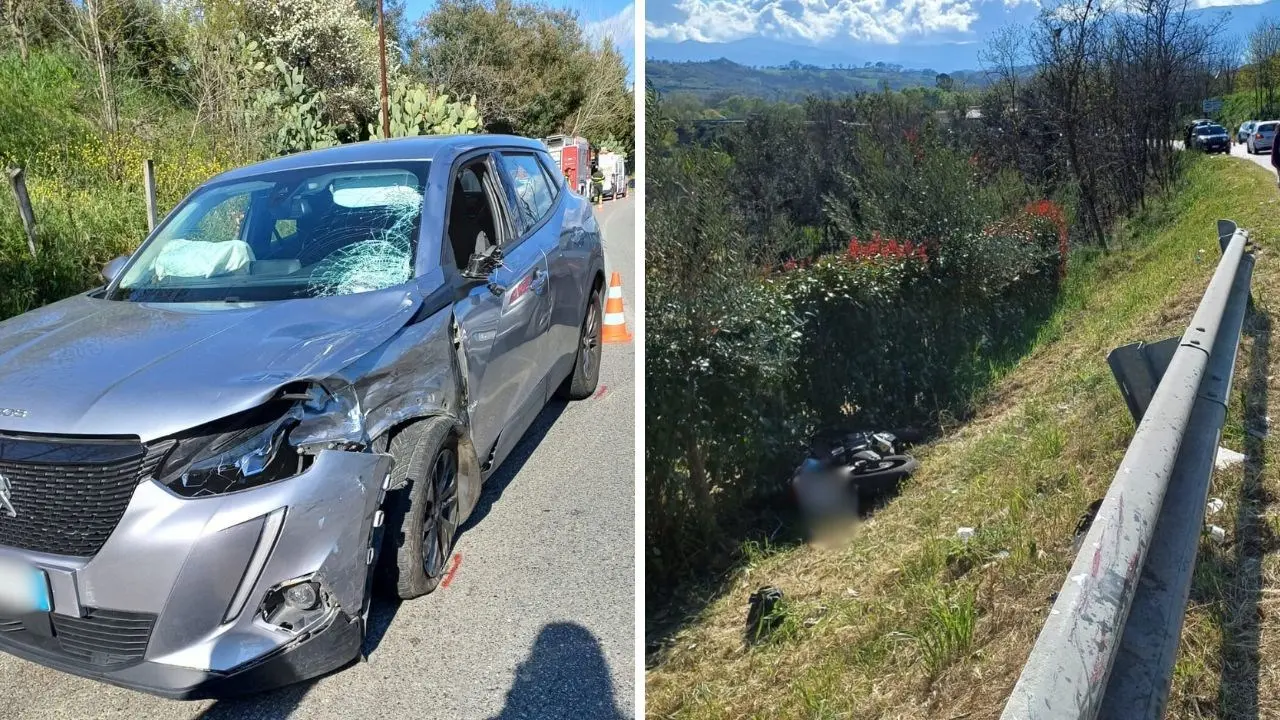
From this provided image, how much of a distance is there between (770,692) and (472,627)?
215 centimetres

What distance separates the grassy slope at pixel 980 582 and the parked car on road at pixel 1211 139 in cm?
116

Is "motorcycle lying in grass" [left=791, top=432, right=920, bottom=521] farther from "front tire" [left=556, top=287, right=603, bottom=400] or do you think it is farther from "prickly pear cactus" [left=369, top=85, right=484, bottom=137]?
"prickly pear cactus" [left=369, top=85, right=484, bottom=137]

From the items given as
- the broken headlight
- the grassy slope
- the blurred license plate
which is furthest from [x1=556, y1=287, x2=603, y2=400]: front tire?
the grassy slope

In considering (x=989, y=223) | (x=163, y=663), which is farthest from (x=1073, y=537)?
(x=163, y=663)

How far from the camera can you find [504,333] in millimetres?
4293

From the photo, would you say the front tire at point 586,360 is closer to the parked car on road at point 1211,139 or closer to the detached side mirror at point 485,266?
the detached side mirror at point 485,266

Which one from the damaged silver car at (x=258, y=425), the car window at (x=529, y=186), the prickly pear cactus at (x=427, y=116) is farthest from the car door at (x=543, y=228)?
the prickly pear cactus at (x=427, y=116)

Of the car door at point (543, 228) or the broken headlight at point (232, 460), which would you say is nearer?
the broken headlight at point (232, 460)

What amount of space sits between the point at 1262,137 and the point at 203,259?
189 inches

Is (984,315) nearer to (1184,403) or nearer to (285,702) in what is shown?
(1184,403)

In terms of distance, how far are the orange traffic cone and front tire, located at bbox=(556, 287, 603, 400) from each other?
85cm

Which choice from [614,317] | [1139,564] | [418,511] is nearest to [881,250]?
[1139,564]

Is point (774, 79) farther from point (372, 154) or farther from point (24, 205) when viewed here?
point (24, 205)

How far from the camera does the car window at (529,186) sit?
511 cm
